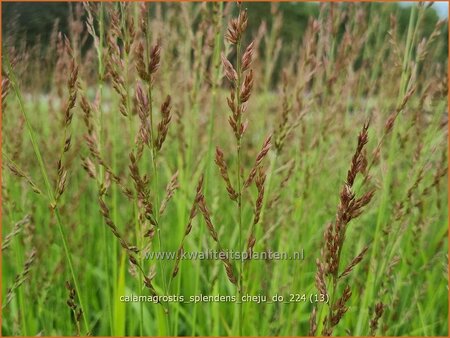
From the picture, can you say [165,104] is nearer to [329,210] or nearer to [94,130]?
[94,130]

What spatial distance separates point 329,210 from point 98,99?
1.32 m

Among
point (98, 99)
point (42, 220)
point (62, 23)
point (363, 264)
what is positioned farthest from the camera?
point (62, 23)

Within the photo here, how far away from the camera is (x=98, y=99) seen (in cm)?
135

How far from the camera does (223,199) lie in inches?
105

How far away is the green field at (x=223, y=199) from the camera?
0.99 metres

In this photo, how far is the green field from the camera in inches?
38.8

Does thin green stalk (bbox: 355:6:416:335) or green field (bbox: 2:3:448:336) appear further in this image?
thin green stalk (bbox: 355:6:416:335)

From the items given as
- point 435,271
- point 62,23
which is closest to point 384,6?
point 435,271

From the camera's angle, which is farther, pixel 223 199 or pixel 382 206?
pixel 223 199

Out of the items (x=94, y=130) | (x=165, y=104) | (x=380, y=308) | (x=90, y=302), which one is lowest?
(x=90, y=302)

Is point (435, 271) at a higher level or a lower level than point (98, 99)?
lower

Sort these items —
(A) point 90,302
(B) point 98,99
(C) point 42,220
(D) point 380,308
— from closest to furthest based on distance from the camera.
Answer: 1. (D) point 380,308
2. (B) point 98,99
3. (A) point 90,302
4. (C) point 42,220

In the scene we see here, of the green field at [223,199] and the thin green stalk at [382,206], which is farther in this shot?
the thin green stalk at [382,206]

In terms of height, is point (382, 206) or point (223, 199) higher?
point (382, 206)
